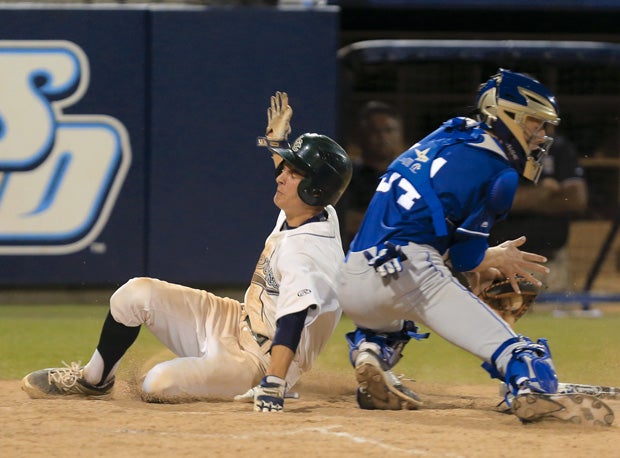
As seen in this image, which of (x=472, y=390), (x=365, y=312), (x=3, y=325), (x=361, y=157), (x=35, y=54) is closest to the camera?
(x=365, y=312)

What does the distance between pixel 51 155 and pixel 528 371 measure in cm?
603

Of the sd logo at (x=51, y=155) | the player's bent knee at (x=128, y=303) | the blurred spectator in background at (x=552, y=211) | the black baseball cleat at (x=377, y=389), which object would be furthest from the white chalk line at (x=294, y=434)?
the blurred spectator in background at (x=552, y=211)

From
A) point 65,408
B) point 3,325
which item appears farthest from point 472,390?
point 3,325

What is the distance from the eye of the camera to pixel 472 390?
598cm

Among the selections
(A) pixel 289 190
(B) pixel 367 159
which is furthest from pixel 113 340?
(B) pixel 367 159

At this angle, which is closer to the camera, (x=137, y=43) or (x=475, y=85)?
(x=137, y=43)

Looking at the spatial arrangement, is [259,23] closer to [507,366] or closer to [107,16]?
[107,16]

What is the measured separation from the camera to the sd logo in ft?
31.4

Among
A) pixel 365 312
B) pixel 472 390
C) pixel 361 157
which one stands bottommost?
pixel 472 390

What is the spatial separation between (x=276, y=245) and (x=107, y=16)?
523cm

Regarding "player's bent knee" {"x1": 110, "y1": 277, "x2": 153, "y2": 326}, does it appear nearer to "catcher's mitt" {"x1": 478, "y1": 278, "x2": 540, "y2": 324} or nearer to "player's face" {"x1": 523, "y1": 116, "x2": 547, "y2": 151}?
"catcher's mitt" {"x1": 478, "y1": 278, "x2": 540, "y2": 324}

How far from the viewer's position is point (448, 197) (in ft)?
15.5

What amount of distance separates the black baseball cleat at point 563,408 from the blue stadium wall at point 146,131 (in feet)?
17.7

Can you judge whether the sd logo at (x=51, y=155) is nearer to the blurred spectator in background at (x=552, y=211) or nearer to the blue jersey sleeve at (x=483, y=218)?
the blurred spectator in background at (x=552, y=211)
